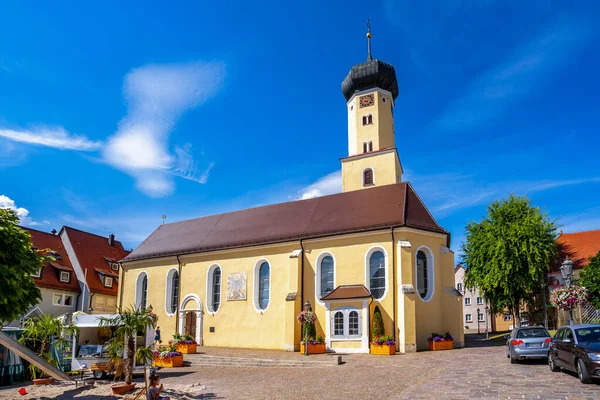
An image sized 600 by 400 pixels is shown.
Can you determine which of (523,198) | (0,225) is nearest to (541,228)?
(523,198)

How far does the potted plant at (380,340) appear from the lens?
966 inches

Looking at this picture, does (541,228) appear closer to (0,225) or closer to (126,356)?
(126,356)

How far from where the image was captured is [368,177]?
121 feet

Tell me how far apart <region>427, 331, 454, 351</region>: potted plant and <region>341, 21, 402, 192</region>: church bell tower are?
13.2 m

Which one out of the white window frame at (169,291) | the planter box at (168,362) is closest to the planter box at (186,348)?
the planter box at (168,362)

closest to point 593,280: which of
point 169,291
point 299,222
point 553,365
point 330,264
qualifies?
point 330,264

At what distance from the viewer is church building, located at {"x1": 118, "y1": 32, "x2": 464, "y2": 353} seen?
2667 cm

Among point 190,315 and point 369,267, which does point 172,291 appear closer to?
point 190,315

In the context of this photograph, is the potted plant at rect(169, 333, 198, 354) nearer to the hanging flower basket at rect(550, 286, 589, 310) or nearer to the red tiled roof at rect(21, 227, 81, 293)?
the red tiled roof at rect(21, 227, 81, 293)

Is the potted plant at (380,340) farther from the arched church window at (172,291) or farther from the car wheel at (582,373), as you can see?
the arched church window at (172,291)

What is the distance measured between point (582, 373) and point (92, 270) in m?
38.0

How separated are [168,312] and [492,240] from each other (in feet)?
77.1

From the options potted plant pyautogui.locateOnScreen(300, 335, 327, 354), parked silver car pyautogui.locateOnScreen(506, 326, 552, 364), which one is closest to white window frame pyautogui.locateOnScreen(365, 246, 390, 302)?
potted plant pyautogui.locateOnScreen(300, 335, 327, 354)

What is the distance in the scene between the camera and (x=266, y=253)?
31.2 m
